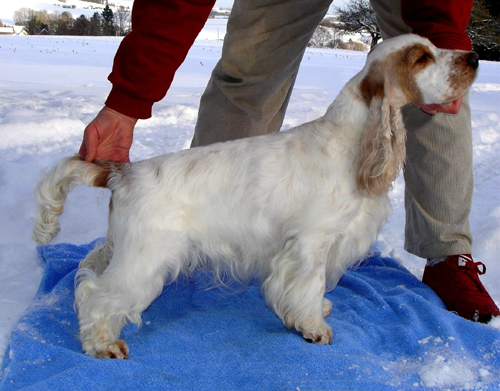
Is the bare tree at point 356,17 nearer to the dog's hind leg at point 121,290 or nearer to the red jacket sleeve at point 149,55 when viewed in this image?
the red jacket sleeve at point 149,55

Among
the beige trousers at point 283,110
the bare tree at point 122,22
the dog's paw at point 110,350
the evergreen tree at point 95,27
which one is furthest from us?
the bare tree at point 122,22

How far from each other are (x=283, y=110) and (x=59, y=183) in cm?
189

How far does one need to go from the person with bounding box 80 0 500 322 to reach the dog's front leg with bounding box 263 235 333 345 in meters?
0.90

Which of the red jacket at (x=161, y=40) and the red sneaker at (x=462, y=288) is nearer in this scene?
the red jacket at (x=161, y=40)

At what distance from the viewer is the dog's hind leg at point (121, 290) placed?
2.38 meters

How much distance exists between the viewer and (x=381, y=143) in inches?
95.4

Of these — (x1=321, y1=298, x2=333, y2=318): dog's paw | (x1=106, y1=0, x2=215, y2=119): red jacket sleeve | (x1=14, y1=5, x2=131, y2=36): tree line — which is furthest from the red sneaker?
(x1=14, y1=5, x2=131, y2=36): tree line

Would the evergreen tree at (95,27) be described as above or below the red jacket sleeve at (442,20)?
below

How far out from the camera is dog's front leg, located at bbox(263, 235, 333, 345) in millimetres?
2498

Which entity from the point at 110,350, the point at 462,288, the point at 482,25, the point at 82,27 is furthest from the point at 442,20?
the point at 82,27

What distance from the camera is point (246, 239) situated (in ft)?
8.54

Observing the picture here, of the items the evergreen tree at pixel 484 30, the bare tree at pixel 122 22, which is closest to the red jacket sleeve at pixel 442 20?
the evergreen tree at pixel 484 30

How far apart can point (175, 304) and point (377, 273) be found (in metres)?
1.27

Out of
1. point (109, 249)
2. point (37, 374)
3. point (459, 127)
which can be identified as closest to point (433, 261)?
point (459, 127)
